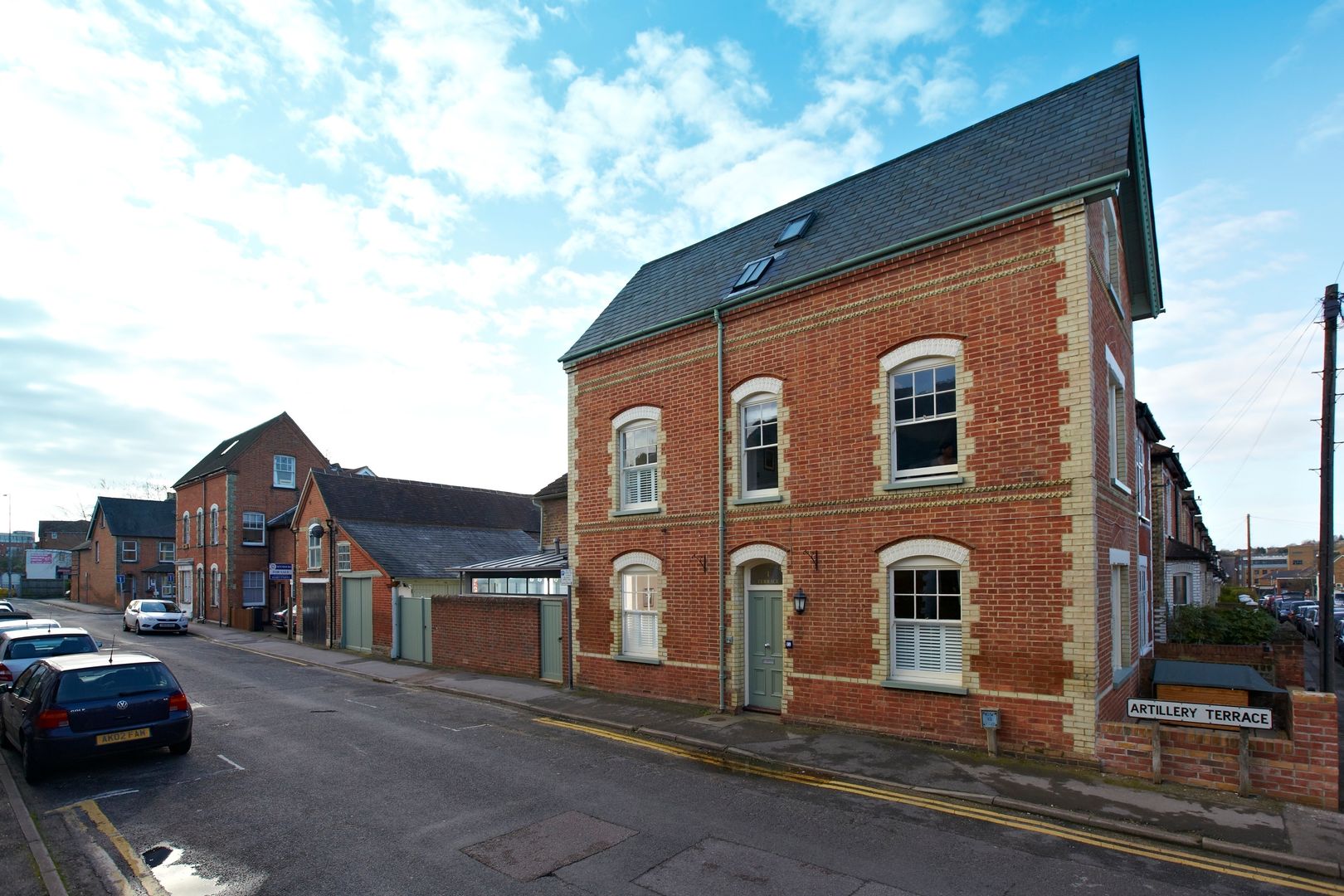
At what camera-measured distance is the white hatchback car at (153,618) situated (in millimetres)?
34031

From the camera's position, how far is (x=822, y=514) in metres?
12.8

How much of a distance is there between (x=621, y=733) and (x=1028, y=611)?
6903 millimetres

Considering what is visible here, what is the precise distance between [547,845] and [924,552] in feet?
22.2

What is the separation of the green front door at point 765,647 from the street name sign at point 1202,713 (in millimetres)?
5732

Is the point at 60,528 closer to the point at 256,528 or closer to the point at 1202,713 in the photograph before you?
the point at 256,528

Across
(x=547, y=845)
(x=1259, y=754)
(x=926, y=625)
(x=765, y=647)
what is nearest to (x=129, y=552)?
(x=765, y=647)

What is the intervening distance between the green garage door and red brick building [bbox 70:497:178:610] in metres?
37.0

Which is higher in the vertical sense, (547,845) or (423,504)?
(423,504)

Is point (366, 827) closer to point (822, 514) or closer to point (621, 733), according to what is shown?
point (621, 733)

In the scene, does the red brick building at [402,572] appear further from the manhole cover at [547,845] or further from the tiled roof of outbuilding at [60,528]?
the tiled roof of outbuilding at [60,528]

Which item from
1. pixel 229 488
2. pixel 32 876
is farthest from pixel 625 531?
pixel 229 488

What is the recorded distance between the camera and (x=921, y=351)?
11.9m

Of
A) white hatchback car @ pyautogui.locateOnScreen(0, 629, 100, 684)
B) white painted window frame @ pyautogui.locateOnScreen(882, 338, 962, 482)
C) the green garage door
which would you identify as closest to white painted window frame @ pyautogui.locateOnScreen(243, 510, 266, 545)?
the green garage door

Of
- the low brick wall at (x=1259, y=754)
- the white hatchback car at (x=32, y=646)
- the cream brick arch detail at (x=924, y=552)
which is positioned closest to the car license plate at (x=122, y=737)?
the white hatchback car at (x=32, y=646)
